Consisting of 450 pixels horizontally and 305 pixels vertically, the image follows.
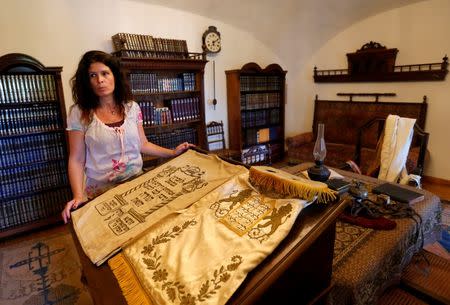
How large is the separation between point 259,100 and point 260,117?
27 centimetres

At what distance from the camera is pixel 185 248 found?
750 millimetres

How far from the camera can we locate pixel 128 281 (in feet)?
2.39

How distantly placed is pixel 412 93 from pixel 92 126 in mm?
4122

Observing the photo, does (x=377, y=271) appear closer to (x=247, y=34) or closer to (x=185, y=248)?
(x=185, y=248)

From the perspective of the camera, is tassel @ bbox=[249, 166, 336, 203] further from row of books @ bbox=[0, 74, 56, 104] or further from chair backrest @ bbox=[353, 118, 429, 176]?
row of books @ bbox=[0, 74, 56, 104]

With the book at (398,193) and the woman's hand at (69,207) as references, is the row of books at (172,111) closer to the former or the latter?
the woman's hand at (69,207)

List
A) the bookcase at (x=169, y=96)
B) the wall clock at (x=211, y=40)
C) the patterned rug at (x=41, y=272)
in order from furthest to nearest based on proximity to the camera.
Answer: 1. the wall clock at (x=211, y=40)
2. the bookcase at (x=169, y=96)
3. the patterned rug at (x=41, y=272)

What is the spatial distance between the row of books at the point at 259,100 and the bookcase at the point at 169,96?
88 cm

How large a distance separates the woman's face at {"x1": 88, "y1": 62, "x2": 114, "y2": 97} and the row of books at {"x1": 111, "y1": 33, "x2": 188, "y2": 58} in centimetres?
172

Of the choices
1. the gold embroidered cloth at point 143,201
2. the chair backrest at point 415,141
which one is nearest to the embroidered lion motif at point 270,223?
the gold embroidered cloth at point 143,201

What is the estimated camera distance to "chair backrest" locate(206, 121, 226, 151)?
394cm

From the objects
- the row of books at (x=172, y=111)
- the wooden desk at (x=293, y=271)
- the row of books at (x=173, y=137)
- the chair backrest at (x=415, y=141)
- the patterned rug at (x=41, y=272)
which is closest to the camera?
the wooden desk at (x=293, y=271)

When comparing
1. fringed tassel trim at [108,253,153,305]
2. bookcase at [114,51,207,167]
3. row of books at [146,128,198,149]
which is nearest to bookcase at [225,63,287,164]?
bookcase at [114,51,207,167]

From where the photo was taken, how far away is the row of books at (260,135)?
169 inches
